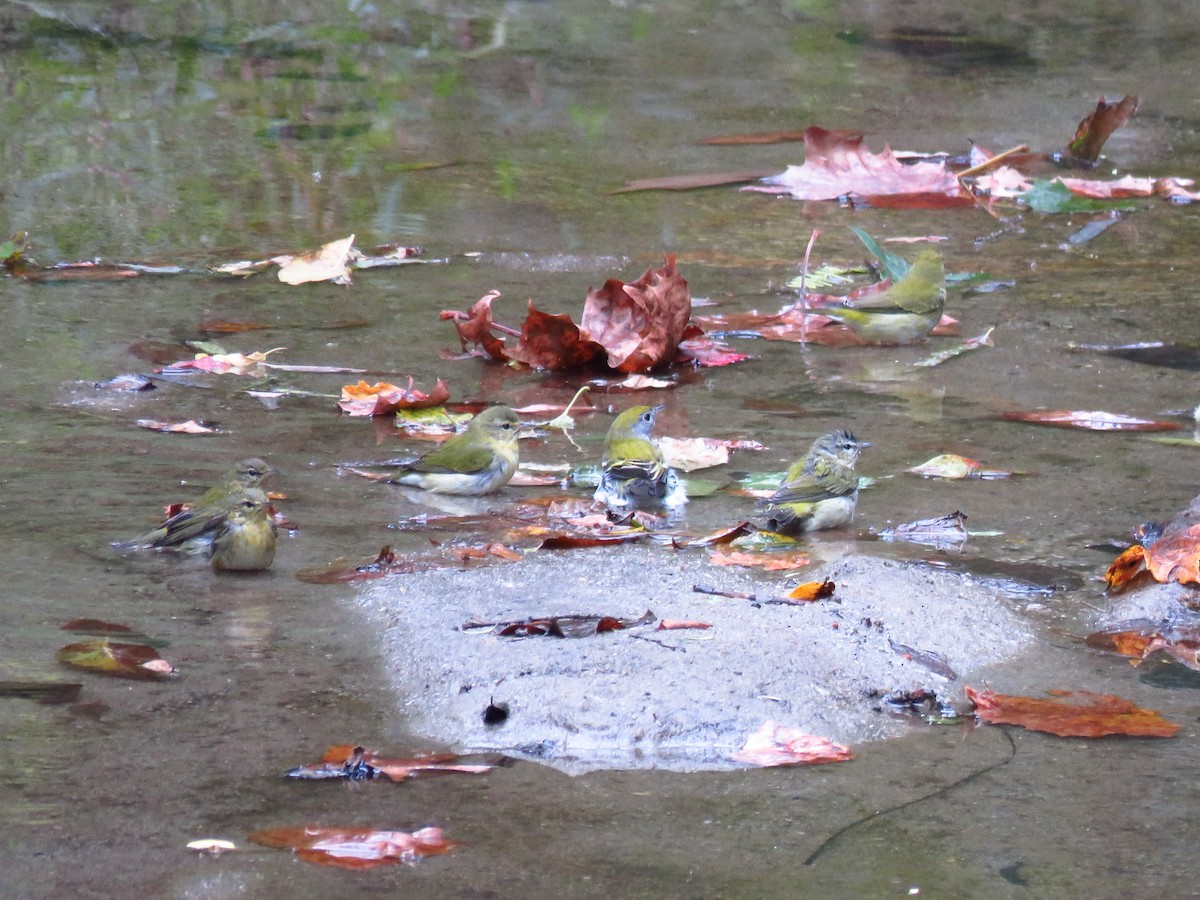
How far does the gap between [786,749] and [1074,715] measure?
614 mm

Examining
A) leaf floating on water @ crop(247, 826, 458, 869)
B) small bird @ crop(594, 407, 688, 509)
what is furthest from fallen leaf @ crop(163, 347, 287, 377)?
leaf floating on water @ crop(247, 826, 458, 869)

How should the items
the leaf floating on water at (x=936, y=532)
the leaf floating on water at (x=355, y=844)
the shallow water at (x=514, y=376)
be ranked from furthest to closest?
the leaf floating on water at (x=936, y=532), the shallow water at (x=514, y=376), the leaf floating on water at (x=355, y=844)

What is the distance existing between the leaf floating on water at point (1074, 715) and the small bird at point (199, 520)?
1942mm

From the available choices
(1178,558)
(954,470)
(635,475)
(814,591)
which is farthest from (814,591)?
(954,470)

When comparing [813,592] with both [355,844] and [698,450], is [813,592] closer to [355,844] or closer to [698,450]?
[355,844]

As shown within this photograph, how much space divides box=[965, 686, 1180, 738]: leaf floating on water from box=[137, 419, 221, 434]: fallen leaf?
10.00 feet

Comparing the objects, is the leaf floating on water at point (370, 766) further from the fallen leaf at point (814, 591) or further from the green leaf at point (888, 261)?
the green leaf at point (888, 261)

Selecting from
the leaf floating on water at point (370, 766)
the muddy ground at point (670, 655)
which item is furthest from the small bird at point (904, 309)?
the leaf floating on water at point (370, 766)

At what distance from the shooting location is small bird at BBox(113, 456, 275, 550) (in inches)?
174

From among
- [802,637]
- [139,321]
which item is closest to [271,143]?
[139,321]

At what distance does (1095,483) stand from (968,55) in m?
8.68

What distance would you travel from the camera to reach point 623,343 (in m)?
6.55

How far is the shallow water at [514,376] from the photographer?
2.98 m

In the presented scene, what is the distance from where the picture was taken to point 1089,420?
5.84 metres
